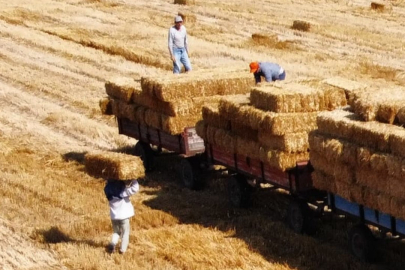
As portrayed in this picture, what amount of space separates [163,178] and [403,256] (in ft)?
21.3

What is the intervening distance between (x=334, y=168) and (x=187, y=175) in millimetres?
5152

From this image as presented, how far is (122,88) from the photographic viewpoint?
21.1m

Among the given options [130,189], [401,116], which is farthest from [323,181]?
[130,189]

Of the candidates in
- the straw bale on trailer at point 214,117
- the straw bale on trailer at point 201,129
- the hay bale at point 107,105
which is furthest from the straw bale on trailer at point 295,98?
the hay bale at point 107,105

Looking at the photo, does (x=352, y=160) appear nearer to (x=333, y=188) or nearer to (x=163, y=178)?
(x=333, y=188)

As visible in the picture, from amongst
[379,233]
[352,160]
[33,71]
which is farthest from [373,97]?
[33,71]

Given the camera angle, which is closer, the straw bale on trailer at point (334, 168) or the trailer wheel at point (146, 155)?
the straw bale on trailer at point (334, 168)

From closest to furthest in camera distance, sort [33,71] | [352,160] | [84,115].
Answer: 1. [352,160]
2. [84,115]
3. [33,71]

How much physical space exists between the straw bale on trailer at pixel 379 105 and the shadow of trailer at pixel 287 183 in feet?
5.25

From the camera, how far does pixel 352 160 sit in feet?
48.4

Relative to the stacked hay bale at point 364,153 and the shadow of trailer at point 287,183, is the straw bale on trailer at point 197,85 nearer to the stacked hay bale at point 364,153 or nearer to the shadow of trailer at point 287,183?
the shadow of trailer at point 287,183

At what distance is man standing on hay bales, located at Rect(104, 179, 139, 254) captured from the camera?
15.7m

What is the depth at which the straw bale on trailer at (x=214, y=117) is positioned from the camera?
17906 millimetres

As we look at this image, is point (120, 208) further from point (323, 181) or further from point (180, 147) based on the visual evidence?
point (180, 147)
